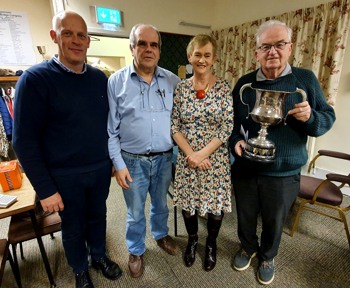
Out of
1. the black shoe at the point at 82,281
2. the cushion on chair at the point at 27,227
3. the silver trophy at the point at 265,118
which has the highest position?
the silver trophy at the point at 265,118

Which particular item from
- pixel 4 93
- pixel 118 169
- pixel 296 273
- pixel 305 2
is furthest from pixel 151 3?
pixel 296 273

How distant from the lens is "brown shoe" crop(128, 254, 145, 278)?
1.41 meters

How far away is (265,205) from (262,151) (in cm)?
39

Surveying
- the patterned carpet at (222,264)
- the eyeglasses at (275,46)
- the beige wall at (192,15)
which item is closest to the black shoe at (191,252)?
the patterned carpet at (222,264)

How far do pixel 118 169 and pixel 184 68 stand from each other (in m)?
2.83

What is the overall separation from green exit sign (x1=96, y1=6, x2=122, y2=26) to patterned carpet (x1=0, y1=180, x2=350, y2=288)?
2617 mm

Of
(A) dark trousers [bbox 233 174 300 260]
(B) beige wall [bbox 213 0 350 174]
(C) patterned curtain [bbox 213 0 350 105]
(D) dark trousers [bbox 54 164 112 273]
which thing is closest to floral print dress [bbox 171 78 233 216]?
(A) dark trousers [bbox 233 174 300 260]

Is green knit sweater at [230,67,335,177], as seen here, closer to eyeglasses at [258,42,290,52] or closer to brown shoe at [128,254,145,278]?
eyeglasses at [258,42,290,52]

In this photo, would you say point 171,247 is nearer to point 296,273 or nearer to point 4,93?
point 296,273

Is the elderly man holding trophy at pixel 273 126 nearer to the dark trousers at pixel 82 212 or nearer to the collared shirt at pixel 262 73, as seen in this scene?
the collared shirt at pixel 262 73

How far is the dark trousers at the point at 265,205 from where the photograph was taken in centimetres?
117

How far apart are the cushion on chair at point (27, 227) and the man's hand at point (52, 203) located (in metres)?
0.37

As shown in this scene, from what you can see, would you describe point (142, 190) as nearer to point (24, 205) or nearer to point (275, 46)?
point (24, 205)

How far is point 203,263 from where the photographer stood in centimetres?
150
